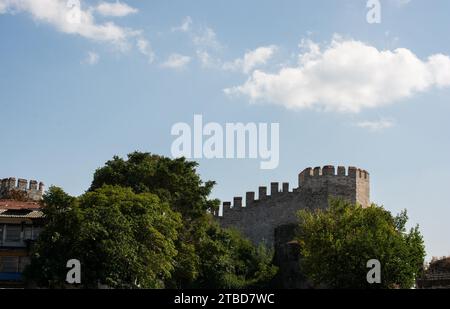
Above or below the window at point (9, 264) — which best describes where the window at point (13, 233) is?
above

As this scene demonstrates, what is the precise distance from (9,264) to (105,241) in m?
16.6

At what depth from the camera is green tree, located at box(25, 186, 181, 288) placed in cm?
4331

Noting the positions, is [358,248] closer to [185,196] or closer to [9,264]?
[185,196]

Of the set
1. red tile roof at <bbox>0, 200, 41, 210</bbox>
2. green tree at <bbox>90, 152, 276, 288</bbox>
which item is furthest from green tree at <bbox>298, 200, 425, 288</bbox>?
red tile roof at <bbox>0, 200, 41, 210</bbox>

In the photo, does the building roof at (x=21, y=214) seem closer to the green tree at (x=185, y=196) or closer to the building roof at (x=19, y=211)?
the building roof at (x=19, y=211)

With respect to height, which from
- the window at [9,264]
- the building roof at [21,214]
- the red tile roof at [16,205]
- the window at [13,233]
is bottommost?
the window at [9,264]

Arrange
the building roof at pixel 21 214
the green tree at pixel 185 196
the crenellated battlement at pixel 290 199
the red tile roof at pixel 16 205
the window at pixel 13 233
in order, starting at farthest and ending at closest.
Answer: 1. the crenellated battlement at pixel 290 199
2. the red tile roof at pixel 16 205
3. the building roof at pixel 21 214
4. the window at pixel 13 233
5. the green tree at pixel 185 196

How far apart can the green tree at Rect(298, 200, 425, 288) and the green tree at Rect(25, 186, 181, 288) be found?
933 cm

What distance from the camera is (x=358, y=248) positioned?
48844mm

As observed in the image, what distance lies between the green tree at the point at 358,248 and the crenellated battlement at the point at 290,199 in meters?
15.7

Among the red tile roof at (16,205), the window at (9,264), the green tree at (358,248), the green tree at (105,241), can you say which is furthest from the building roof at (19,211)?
the green tree at (358,248)

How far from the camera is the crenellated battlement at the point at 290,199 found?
69.4m

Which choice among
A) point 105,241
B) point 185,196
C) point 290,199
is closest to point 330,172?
point 290,199
